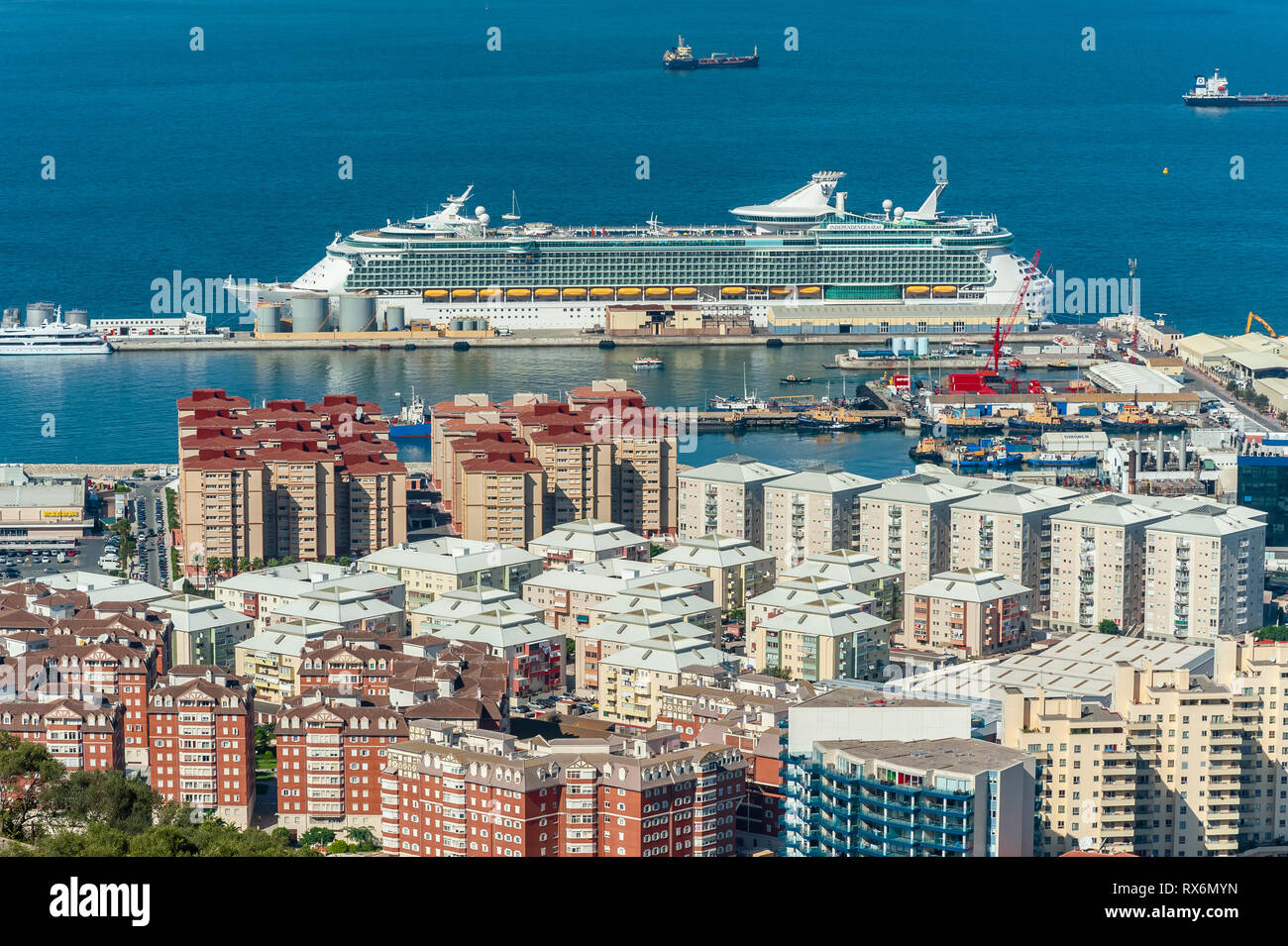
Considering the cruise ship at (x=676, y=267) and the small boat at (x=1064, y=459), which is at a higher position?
the cruise ship at (x=676, y=267)

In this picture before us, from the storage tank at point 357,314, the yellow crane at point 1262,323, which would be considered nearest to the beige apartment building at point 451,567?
the storage tank at point 357,314

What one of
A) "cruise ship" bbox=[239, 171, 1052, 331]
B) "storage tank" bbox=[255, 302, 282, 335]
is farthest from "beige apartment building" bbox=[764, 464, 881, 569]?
"cruise ship" bbox=[239, 171, 1052, 331]

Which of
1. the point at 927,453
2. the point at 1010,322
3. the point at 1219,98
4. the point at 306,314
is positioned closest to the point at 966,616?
the point at 927,453

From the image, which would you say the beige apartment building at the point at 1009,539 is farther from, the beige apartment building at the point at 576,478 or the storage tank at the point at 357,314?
the storage tank at the point at 357,314

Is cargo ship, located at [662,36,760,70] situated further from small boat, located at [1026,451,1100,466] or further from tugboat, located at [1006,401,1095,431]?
small boat, located at [1026,451,1100,466]
